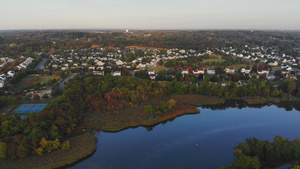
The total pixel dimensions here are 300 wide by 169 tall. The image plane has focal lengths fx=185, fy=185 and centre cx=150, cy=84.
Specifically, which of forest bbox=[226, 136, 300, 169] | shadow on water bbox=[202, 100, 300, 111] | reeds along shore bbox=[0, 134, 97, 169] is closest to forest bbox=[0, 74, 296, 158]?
reeds along shore bbox=[0, 134, 97, 169]

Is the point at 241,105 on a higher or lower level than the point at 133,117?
lower

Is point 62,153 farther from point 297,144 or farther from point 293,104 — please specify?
point 293,104

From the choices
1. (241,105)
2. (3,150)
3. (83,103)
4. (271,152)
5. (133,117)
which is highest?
(83,103)

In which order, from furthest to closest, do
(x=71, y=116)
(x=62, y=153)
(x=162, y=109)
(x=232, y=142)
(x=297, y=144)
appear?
(x=162, y=109) < (x=71, y=116) < (x=232, y=142) < (x=62, y=153) < (x=297, y=144)

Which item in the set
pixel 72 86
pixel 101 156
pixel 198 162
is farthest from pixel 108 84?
pixel 198 162

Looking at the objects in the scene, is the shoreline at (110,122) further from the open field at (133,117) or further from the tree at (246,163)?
Result: the tree at (246,163)

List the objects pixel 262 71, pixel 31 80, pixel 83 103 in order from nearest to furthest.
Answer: pixel 83 103 → pixel 31 80 → pixel 262 71

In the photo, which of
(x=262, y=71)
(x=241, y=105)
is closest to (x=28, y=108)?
(x=241, y=105)

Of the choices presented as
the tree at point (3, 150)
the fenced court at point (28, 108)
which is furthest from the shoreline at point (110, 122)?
the fenced court at point (28, 108)

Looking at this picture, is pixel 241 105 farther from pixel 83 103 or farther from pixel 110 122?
pixel 83 103

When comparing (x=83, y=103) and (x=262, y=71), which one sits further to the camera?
(x=262, y=71)
